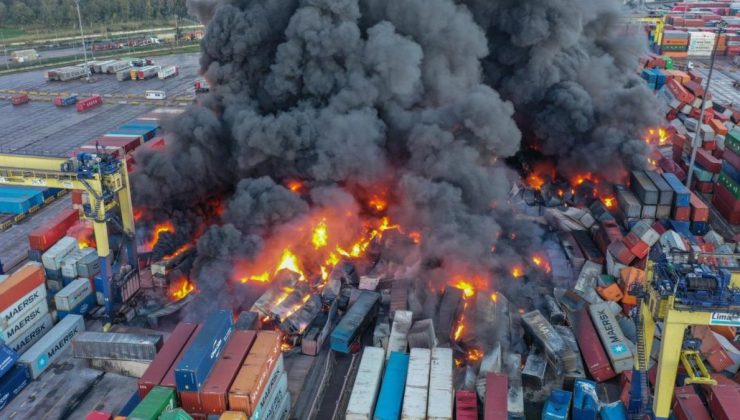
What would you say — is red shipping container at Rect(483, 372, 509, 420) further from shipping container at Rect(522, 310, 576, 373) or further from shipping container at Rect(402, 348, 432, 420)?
shipping container at Rect(522, 310, 576, 373)

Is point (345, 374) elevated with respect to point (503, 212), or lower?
lower

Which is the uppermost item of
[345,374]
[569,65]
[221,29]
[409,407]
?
[221,29]

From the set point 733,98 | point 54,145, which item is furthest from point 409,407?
point 733,98

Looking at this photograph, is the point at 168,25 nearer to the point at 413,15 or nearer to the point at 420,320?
the point at 413,15

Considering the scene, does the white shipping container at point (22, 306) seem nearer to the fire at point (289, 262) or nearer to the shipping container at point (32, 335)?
the shipping container at point (32, 335)

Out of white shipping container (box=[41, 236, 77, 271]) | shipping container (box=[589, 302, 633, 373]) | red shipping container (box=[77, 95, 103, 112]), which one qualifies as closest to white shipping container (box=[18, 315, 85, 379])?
white shipping container (box=[41, 236, 77, 271])
